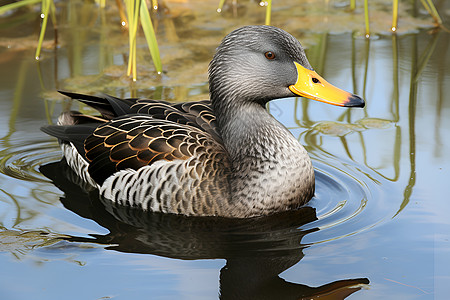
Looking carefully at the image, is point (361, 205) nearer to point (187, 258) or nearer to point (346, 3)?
point (187, 258)

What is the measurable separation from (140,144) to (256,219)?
48.6 inches

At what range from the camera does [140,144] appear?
21.7ft

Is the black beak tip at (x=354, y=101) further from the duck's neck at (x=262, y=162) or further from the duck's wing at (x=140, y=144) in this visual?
the duck's wing at (x=140, y=144)

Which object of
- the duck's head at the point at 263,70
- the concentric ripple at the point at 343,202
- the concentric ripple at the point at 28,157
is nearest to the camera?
the concentric ripple at the point at 343,202

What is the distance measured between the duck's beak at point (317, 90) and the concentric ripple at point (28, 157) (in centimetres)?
268

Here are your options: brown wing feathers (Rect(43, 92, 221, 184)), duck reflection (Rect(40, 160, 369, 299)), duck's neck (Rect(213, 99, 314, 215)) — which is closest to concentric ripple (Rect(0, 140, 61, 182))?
brown wing feathers (Rect(43, 92, 221, 184))

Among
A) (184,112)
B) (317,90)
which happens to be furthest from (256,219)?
(184,112)

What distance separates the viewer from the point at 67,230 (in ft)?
20.2

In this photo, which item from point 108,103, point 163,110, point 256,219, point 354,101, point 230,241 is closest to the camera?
point 230,241

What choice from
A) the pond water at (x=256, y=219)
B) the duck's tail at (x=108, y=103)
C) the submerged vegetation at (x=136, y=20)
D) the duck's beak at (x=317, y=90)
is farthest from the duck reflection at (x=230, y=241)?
the submerged vegetation at (x=136, y=20)

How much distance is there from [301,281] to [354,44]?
6.33 meters

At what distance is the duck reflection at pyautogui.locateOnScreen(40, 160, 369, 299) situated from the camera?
5.19 metres

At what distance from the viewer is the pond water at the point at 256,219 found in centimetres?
529

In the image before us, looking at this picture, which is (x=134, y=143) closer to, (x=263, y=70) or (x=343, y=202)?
(x=263, y=70)
